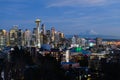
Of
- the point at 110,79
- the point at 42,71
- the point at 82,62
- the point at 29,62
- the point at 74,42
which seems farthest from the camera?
the point at 74,42

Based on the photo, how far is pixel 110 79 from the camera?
21.2 m

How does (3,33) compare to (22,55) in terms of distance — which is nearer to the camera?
(22,55)

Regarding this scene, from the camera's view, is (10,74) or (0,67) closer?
(10,74)

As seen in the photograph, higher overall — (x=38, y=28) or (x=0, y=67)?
(x=38, y=28)

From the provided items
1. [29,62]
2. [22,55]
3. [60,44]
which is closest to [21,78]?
[29,62]

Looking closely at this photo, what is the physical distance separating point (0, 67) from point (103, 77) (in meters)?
12.9

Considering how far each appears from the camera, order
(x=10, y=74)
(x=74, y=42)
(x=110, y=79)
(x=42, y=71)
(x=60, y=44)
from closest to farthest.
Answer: (x=110, y=79) → (x=42, y=71) → (x=10, y=74) → (x=60, y=44) → (x=74, y=42)

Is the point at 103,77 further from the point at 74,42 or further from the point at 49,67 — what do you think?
the point at 74,42

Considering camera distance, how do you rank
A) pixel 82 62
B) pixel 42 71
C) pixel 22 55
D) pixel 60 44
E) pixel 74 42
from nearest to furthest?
pixel 42 71, pixel 22 55, pixel 82 62, pixel 60 44, pixel 74 42

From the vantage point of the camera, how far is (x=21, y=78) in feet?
85.6

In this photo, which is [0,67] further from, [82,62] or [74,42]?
[74,42]

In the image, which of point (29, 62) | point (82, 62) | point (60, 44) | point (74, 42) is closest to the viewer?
point (29, 62)

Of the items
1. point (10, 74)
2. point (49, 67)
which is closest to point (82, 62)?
point (10, 74)

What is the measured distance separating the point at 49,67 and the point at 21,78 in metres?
2.91
